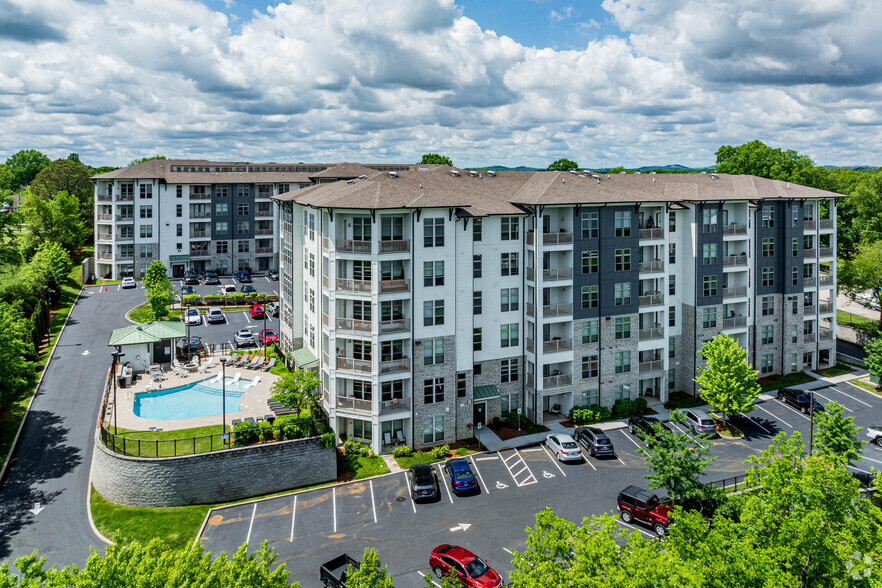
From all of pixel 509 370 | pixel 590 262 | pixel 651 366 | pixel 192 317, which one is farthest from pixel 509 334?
pixel 192 317

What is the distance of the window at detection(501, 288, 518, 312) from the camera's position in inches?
1779

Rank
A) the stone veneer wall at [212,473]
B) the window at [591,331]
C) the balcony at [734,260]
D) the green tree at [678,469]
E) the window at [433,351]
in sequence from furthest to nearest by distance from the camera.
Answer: the balcony at [734,260] → the window at [591,331] → the window at [433,351] → the stone veneer wall at [212,473] → the green tree at [678,469]

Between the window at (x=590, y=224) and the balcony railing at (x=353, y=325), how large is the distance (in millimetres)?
18964

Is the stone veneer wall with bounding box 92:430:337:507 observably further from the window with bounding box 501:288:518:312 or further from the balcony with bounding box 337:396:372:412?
the window with bounding box 501:288:518:312

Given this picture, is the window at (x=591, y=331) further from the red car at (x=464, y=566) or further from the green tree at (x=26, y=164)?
the green tree at (x=26, y=164)

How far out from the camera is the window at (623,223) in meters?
47.9

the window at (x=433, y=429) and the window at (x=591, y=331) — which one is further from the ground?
the window at (x=591, y=331)

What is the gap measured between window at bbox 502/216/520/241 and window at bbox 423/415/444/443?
47.5ft

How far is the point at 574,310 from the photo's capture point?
1838 inches

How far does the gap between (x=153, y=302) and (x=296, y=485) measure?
39.3m

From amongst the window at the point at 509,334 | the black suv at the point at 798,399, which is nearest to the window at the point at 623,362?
the window at the point at 509,334

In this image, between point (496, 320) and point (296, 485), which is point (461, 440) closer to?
point (496, 320)

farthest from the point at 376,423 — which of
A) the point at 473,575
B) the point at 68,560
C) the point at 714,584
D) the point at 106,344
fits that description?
the point at 106,344

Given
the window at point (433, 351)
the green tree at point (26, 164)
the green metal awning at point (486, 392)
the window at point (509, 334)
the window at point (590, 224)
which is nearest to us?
the window at point (433, 351)
